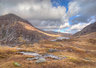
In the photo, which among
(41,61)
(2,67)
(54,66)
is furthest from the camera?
(41,61)

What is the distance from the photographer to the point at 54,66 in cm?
1994

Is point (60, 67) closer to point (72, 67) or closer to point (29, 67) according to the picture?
point (72, 67)

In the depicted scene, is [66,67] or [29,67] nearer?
[29,67]

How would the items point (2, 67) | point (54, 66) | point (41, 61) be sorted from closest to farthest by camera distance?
1. point (2, 67)
2. point (54, 66)
3. point (41, 61)

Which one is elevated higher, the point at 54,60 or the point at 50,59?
the point at 54,60

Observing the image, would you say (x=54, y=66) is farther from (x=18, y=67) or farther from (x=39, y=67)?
(x=18, y=67)

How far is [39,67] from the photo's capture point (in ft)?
62.8

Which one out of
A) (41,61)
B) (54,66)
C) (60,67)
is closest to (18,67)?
(41,61)

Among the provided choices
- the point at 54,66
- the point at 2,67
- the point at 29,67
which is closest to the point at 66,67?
the point at 54,66

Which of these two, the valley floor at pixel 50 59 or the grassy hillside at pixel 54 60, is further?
the grassy hillside at pixel 54 60

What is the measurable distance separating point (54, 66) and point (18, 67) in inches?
358

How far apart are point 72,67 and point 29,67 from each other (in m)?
11.6

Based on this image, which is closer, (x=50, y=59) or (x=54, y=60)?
(x=54, y=60)

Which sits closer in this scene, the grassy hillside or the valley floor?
the valley floor
